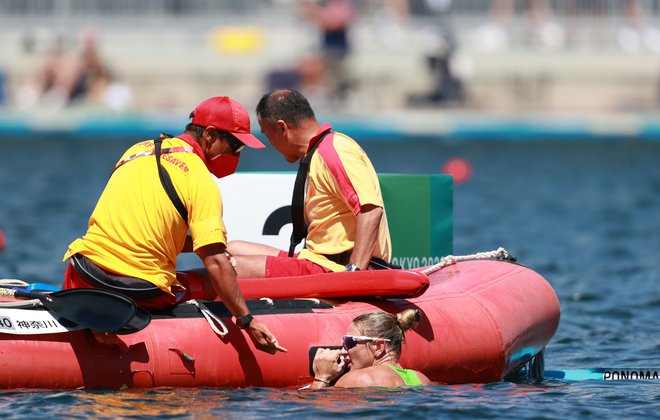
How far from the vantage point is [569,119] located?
24766mm

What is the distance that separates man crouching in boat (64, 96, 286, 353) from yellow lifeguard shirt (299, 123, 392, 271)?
744mm

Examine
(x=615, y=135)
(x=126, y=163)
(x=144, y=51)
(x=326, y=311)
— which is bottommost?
(x=326, y=311)

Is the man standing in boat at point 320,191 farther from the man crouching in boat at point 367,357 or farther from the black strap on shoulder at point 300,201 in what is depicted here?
the man crouching in boat at point 367,357

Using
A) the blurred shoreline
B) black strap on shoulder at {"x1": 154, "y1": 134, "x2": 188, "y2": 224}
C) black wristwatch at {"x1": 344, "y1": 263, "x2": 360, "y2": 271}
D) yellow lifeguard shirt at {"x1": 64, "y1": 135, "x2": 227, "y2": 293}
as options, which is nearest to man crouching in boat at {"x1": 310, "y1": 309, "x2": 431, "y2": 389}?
black wristwatch at {"x1": 344, "y1": 263, "x2": 360, "y2": 271}

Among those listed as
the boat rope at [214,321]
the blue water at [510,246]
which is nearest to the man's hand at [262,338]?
the boat rope at [214,321]

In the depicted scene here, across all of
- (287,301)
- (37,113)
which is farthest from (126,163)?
(37,113)

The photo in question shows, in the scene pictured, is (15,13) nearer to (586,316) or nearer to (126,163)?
(586,316)

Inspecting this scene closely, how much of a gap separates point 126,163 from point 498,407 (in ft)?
7.06

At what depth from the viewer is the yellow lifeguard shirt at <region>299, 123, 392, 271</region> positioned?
7.23m

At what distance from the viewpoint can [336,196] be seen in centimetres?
737

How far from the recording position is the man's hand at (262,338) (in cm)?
661

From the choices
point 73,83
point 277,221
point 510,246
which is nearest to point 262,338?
point 277,221

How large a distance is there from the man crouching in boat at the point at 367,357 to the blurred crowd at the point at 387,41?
18.1m

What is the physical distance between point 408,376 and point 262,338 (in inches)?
30.7
